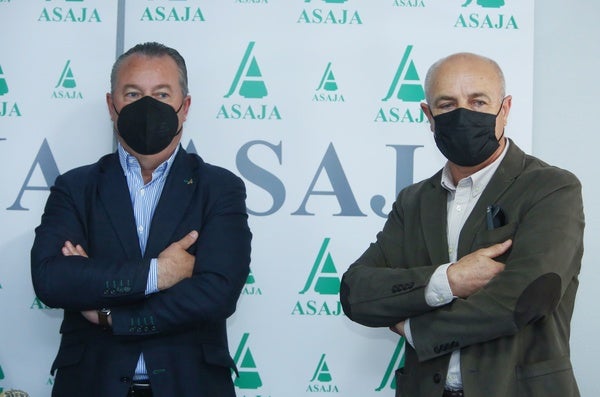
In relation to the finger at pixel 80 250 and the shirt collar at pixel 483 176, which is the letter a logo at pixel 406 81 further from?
the finger at pixel 80 250

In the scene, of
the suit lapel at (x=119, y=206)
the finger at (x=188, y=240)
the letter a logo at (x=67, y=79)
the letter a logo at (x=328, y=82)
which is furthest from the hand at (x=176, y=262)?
the letter a logo at (x=67, y=79)

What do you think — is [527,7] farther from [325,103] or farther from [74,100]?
[74,100]

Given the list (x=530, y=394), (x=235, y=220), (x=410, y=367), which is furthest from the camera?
(x=235, y=220)

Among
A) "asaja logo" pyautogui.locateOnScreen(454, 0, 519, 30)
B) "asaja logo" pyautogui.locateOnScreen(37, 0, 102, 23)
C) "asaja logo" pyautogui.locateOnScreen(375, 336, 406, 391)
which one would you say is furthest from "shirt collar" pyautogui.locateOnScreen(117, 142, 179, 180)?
"asaja logo" pyautogui.locateOnScreen(454, 0, 519, 30)

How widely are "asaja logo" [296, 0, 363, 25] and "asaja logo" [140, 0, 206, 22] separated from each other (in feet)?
1.57

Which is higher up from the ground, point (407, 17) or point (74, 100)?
point (407, 17)

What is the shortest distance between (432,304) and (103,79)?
1978 millimetres

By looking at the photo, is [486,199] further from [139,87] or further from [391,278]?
[139,87]

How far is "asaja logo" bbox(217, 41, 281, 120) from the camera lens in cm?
355

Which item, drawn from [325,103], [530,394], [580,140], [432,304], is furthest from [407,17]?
[530,394]

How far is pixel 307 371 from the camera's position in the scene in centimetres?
350

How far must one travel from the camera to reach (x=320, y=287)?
3.52 meters

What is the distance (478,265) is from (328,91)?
144 cm

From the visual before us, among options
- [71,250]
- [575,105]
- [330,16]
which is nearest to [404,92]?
[330,16]
